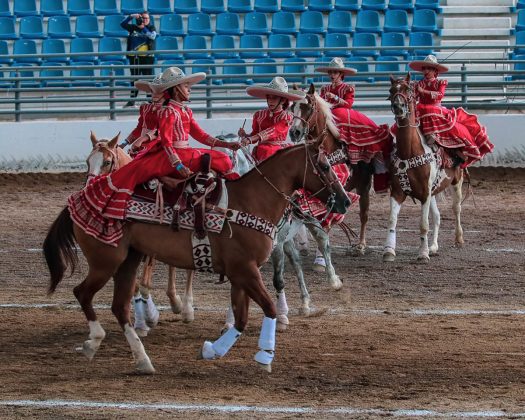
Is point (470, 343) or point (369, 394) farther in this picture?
point (470, 343)

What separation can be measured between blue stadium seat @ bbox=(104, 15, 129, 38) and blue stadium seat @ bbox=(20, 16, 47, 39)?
1406 mm

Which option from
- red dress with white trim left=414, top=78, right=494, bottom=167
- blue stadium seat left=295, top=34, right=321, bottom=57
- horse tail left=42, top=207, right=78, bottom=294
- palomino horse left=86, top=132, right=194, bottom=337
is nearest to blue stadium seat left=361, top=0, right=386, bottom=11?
blue stadium seat left=295, top=34, right=321, bottom=57

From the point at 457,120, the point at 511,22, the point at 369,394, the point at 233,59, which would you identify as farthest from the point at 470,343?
the point at 511,22

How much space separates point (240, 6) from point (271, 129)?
14.1 meters

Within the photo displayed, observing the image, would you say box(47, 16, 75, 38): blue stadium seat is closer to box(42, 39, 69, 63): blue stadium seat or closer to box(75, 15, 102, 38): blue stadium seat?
box(75, 15, 102, 38): blue stadium seat

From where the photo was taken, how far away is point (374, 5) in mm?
25000

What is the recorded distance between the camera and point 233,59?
77.3 ft

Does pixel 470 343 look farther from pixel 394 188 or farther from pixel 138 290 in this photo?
pixel 394 188

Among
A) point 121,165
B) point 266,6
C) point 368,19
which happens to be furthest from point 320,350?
point 266,6

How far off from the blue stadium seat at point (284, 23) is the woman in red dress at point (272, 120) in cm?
1282

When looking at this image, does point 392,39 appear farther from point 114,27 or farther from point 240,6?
point 114,27

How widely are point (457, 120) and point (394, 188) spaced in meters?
1.48

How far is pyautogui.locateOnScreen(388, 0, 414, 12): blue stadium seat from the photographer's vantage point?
983 inches

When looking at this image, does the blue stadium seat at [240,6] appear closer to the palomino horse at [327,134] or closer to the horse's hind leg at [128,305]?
the palomino horse at [327,134]
